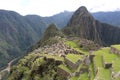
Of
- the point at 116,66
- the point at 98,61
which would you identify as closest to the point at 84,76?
the point at 98,61

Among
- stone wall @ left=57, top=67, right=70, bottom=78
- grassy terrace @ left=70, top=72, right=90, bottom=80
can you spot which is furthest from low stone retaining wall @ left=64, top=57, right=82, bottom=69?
grassy terrace @ left=70, top=72, right=90, bottom=80

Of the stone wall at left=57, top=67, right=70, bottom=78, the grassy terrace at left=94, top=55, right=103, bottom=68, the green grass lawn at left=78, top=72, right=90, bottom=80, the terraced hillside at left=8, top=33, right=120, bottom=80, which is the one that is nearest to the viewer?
the terraced hillside at left=8, top=33, right=120, bottom=80

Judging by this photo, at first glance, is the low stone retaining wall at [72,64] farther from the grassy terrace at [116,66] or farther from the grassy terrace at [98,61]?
the grassy terrace at [116,66]

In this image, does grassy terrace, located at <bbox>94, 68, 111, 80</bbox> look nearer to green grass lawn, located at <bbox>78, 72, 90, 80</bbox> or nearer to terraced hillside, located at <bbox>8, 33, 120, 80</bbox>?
terraced hillside, located at <bbox>8, 33, 120, 80</bbox>

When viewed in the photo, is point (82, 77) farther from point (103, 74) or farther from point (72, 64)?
point (72, 64)

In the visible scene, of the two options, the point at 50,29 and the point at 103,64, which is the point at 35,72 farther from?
the point at 50,29

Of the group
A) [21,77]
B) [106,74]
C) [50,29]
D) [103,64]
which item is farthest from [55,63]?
[50,29]

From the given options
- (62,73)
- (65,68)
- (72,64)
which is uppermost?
(72,64)

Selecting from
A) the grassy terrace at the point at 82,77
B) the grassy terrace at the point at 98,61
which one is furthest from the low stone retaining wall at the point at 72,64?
the grassy terrace at the point at 82,77
